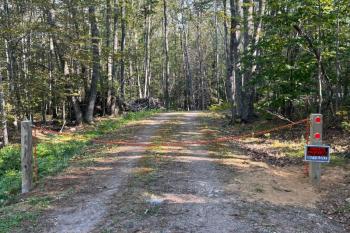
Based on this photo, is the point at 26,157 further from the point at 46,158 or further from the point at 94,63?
the point at 94,63

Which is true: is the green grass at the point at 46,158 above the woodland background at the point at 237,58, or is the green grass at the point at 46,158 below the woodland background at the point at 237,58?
below

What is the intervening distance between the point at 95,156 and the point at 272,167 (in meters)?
4.88

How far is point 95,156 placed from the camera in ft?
36.3

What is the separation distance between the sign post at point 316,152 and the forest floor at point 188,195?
0.25 meters

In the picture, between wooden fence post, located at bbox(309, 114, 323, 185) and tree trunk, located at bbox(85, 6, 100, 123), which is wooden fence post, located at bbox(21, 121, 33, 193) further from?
tree trunk, located at bbox(85, 6, 100, 123)

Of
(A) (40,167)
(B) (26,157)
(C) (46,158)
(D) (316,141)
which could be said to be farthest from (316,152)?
(C) (46,158)

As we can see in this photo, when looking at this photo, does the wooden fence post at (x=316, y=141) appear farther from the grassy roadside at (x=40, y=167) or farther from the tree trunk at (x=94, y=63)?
the tree trunk at (x=94, y=63)

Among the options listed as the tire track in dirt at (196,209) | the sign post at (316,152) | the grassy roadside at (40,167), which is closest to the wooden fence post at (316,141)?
the sign post at (316,152)

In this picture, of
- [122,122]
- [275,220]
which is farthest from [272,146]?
[122,122]

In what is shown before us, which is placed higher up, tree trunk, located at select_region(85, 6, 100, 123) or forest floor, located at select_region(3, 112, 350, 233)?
tree trunk, located at select_region(85, 6, 100, 123)

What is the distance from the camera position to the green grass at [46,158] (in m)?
8.42

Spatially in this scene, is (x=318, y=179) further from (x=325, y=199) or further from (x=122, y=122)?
(x=122, y=122)

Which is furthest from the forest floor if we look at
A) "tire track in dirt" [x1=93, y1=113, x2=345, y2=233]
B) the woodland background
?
the woodland background

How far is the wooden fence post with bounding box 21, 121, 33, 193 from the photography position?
788cm
